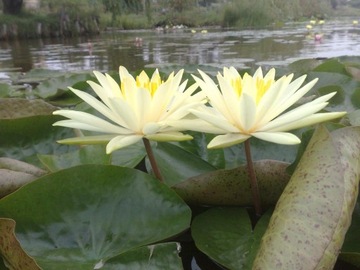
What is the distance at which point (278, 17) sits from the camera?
14852mm

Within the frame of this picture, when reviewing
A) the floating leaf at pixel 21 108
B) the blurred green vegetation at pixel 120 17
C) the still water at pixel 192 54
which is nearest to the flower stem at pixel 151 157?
the floating leaf at pixel 21 108

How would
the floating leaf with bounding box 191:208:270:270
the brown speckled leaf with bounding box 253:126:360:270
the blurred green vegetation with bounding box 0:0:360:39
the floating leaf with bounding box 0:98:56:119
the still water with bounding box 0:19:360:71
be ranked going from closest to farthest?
the brown speckled leaf with bounding box 253:126:360:270
the floating leaf with bounding box 191:208:270:270
the floating leaf with bounding box 0:98:56:119
the still water with bounding box 0:19:360:71
the blurred green vegetation with bounding box 0:0:360:39

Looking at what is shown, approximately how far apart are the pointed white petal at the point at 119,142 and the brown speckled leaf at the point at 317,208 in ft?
0.47

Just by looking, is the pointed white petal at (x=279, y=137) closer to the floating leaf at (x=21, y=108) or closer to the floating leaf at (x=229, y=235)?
the floating leaf at (x=229, y=235)

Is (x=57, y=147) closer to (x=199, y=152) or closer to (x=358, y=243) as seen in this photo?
(x=199, y=152)

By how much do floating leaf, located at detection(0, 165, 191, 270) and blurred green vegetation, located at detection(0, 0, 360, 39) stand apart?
11464 mm

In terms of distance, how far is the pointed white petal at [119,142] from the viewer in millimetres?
365

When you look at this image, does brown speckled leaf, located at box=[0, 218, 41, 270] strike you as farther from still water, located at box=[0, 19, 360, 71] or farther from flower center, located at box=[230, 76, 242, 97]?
still water, located at box=[0, 19, 360, 71]

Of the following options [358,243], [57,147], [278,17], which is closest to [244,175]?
[358,243]

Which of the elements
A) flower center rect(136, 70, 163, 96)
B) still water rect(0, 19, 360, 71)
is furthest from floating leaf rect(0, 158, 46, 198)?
still water rect(0, 19, 360, 71)

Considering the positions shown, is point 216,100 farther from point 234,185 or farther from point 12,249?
point 12,249

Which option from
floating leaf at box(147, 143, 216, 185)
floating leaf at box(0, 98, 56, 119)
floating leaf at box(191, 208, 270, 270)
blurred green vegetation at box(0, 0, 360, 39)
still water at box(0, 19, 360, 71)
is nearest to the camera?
floating leaf at box(191, 208, 270, 270)

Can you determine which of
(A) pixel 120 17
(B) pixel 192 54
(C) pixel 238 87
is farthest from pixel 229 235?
(A) pixel 120 17

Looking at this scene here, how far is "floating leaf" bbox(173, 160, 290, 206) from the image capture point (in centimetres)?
45
